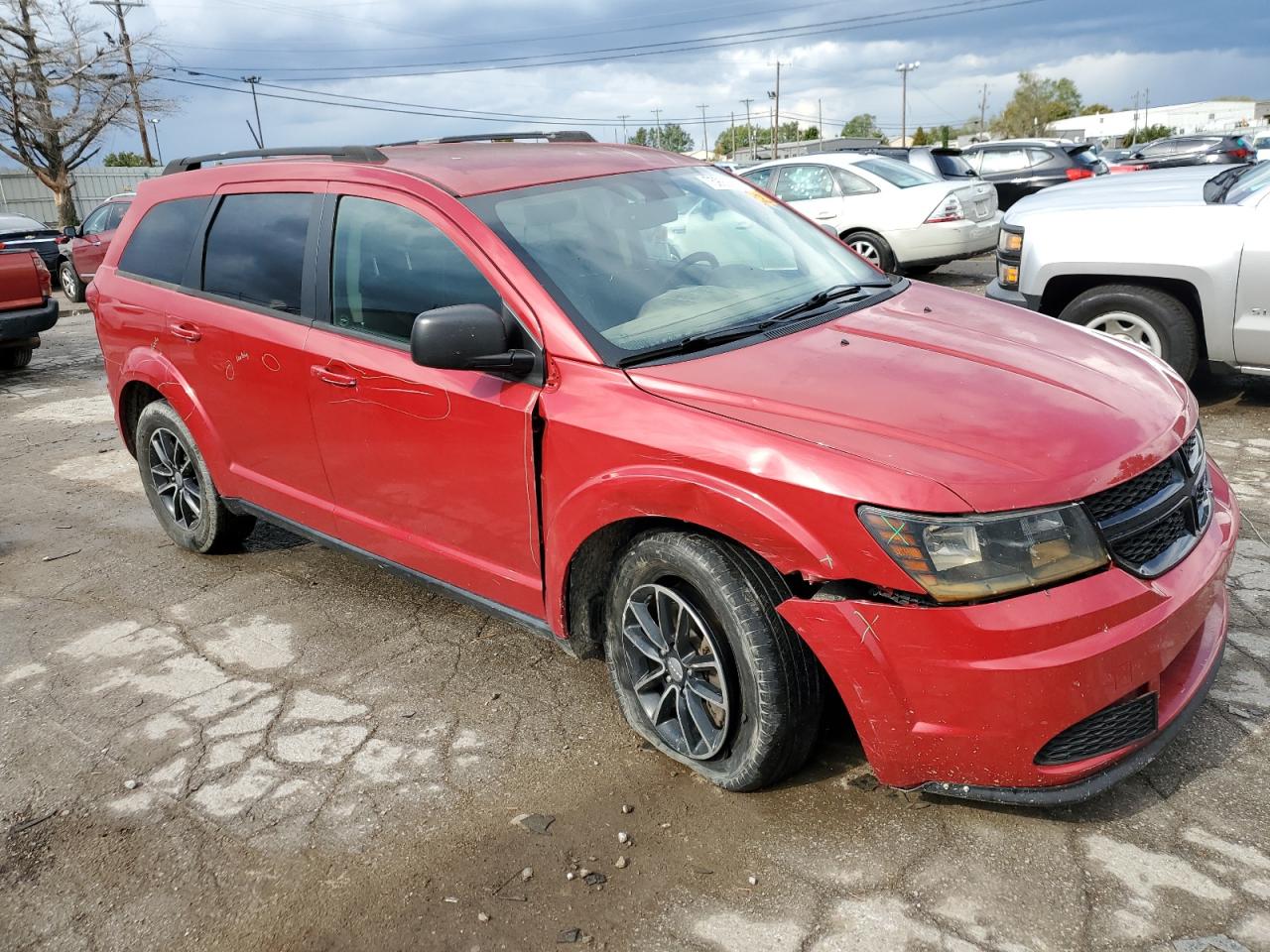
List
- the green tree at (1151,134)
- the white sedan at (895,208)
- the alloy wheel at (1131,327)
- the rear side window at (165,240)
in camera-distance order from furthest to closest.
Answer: the green tree at (1151,134), the white sedan at (895,208), the alloy wheel at (1131,327), the rear side window at (165,240)

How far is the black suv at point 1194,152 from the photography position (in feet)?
60.3

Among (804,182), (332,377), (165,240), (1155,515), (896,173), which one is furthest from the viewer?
(804,182)

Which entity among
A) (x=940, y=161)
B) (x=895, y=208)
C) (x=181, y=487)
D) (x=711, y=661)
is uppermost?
(x=940, y=161)

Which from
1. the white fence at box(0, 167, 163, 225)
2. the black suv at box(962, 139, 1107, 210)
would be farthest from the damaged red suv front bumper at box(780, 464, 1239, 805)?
the white fence at box(0, 167, 163, 225)

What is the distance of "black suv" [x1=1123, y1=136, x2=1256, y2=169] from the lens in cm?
1838

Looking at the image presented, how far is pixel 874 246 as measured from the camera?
37.9 feet

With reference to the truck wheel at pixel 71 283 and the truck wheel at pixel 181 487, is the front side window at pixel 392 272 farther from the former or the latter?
the truck wheel at pixel 71 283

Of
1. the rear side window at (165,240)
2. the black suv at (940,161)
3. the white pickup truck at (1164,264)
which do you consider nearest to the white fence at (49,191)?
the black suv at (940,161)

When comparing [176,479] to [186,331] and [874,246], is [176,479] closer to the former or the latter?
[186,331]

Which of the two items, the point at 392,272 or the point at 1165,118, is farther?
the point at 1165,118

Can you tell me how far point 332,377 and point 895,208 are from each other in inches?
356

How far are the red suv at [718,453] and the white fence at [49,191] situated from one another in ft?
122

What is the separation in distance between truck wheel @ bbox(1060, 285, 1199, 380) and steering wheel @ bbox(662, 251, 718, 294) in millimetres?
3358

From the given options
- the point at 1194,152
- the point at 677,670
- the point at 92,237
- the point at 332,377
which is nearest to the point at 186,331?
the point at 332,377
